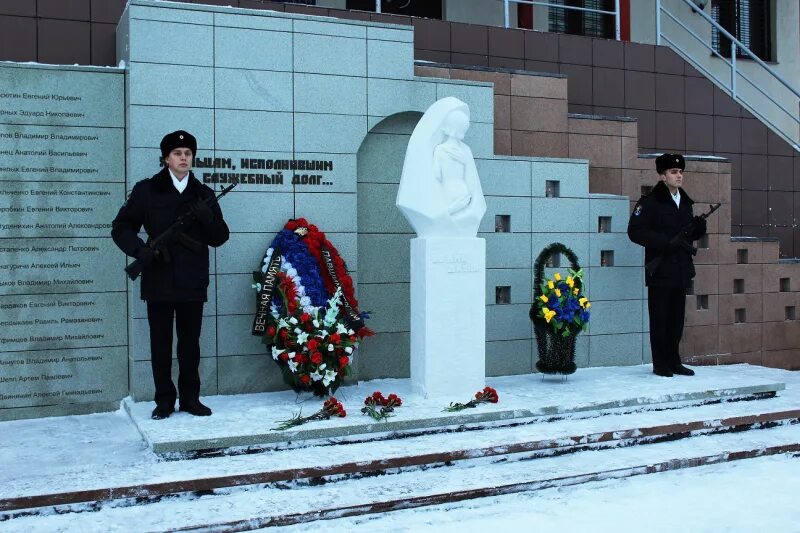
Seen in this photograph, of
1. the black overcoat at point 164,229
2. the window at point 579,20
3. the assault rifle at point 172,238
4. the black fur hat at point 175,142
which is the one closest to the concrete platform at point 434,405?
the black overcoat at point 164,229

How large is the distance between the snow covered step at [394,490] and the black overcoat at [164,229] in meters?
1.39

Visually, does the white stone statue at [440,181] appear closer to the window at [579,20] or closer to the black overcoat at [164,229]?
the black overcoat at [164,229]

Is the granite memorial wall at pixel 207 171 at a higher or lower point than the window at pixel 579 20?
lower

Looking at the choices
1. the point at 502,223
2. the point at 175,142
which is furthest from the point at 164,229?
the point at 502,223

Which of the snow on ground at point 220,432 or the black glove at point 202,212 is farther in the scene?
the black glove at point 202,212

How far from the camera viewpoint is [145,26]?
19.6 ft

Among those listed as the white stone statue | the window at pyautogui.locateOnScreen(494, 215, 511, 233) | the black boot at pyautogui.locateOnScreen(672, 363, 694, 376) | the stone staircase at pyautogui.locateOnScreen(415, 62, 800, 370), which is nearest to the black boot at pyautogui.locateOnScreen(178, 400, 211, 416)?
the white stone statue

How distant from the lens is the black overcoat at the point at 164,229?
537 centimetres

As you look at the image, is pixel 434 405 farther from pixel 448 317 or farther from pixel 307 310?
pixel 307 310

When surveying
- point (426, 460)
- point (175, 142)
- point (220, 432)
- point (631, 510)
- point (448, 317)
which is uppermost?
point (175, 142)

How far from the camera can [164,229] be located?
17.7ft

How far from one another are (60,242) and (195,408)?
1.61m

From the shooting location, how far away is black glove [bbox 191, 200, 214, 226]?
5.30m

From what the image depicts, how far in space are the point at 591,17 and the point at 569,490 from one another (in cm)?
849
